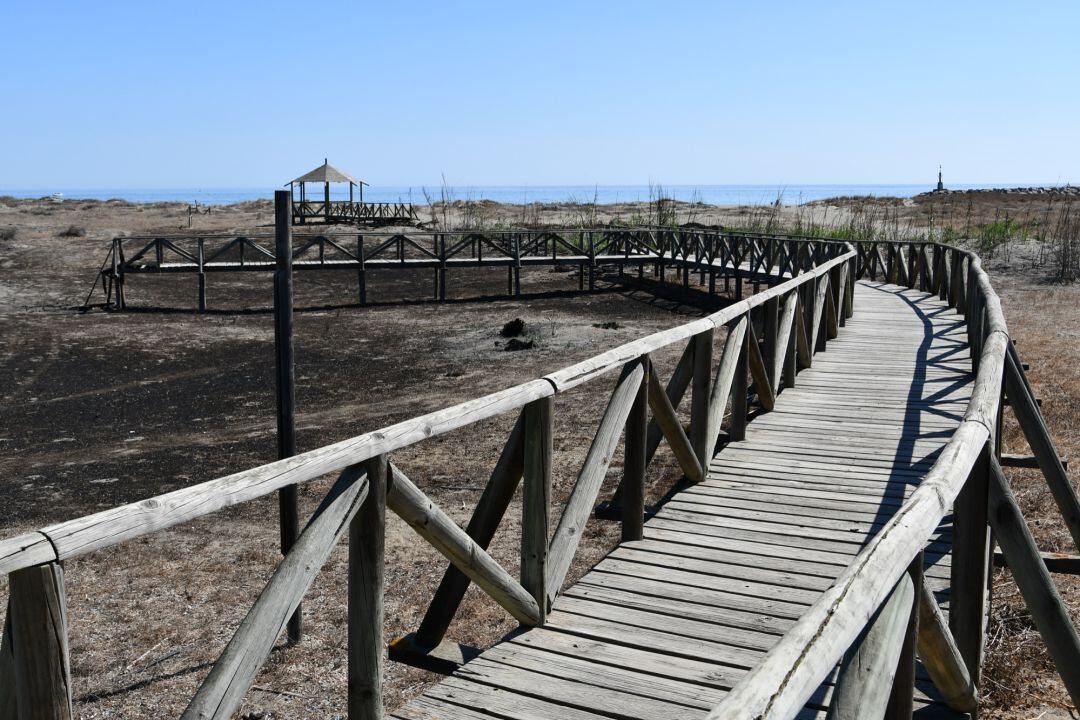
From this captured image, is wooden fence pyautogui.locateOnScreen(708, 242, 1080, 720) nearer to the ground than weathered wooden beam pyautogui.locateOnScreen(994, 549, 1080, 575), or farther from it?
farther from it

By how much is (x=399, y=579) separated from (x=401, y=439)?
433 centimetres

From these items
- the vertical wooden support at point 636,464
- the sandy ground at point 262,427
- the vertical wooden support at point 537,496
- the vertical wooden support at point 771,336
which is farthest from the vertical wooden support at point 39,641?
the vertical wooden support at point 771,336

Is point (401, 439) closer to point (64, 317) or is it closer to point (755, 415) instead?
point (755, 415)

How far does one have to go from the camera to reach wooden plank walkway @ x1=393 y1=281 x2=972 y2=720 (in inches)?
130

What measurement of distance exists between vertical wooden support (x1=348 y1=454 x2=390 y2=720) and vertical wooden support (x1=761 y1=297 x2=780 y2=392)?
16.6ft

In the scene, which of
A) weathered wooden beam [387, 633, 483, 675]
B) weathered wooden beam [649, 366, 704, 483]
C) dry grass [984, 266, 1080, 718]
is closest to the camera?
weathered wooden beam [387, 633, 483, 675]

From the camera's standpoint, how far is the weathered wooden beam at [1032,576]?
10.3 ft

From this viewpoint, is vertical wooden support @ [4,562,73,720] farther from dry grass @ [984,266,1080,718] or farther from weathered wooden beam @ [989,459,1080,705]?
dry grass @ [984,266,1080,718]

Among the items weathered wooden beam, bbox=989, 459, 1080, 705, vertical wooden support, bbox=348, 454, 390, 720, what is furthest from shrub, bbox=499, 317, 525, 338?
vertical wooden support, bbox=348, 454, 390, 720

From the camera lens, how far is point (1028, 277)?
21688 mm

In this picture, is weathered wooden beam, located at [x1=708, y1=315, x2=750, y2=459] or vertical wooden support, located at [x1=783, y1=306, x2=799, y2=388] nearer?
weathered wooden beam, located at [x1=708, y1=315, x2=750, y2=459]

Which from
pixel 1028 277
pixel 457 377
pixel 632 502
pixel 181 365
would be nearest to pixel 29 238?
pixel 181 365

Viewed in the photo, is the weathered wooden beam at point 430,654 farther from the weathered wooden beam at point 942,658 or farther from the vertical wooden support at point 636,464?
the weathered wooden beam at point 942,658

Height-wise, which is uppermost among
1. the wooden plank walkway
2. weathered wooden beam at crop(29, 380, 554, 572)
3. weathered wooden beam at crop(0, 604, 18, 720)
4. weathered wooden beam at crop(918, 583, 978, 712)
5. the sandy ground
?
weathered wooden beam at crop(29, 380, 554, 572)
